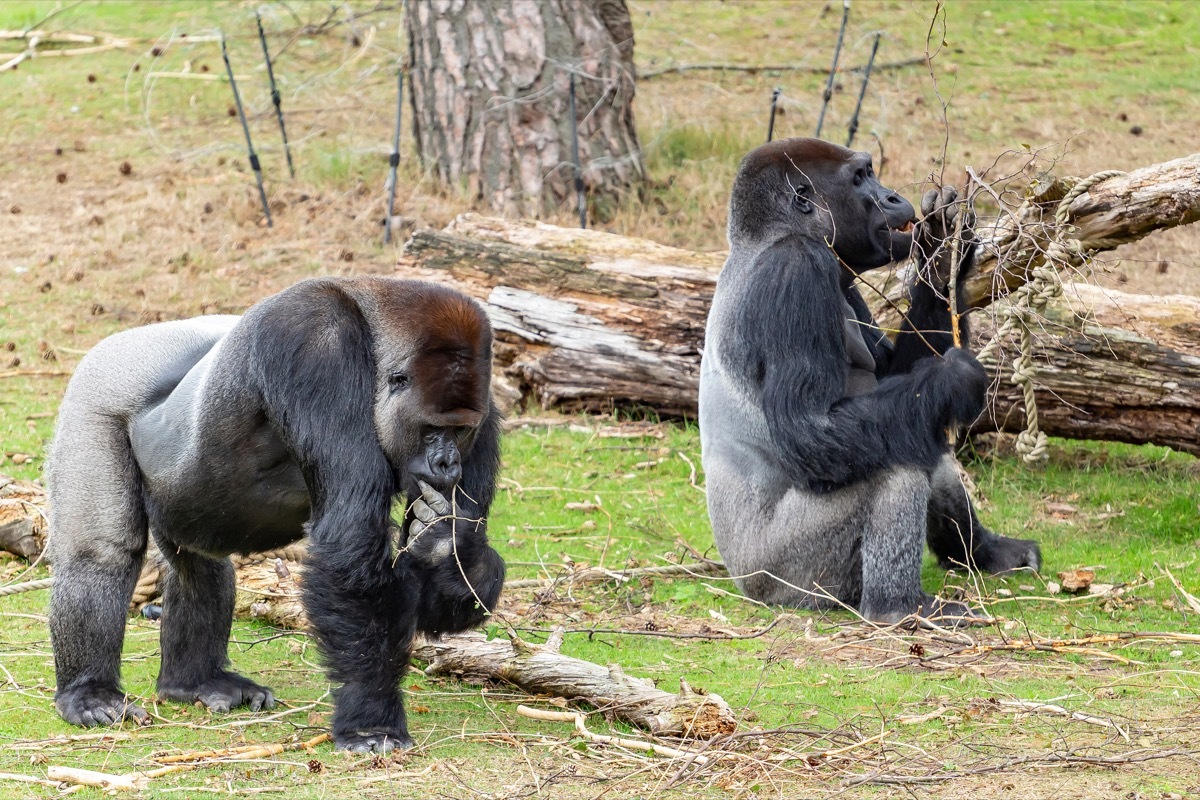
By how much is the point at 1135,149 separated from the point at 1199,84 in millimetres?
2089

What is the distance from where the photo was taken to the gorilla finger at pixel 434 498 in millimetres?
3465

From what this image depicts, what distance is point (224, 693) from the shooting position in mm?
3932

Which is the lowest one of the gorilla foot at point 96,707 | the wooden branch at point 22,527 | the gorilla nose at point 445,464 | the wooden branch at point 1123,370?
the wooden branch at point 22,527

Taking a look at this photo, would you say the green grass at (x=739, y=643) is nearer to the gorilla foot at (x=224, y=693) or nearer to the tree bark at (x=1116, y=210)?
the gorilla foot at (x=224, y=693)

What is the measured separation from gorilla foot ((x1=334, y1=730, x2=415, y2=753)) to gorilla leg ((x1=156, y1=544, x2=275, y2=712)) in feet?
2.18

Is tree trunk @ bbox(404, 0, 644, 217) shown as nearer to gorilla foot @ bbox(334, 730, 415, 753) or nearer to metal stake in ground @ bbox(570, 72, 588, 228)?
metal stake in ground @ bbox(570, 72, 588, 228)

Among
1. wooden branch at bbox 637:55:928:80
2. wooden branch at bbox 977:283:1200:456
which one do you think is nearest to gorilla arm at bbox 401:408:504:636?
wooden branch at bbox 977:283:1200:456

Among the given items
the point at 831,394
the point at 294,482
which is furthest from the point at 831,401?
the point at 294,482

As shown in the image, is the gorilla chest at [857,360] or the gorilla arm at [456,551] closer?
the gorilla arm at [456,551]

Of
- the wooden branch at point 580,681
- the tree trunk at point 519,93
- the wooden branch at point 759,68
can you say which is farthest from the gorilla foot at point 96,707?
the wooden branch at point 759,68

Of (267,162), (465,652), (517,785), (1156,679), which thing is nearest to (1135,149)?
(267,162)

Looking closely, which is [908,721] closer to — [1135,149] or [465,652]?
[465,652]

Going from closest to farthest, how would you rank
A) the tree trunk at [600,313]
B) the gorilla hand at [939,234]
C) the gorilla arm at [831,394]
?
1. the gorilla arm at [831,394]
2. the gorilla hand at [939,234]
3. the tree trunk at [600,313]

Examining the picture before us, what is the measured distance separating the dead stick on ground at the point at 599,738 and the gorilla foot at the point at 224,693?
2.71 ft
